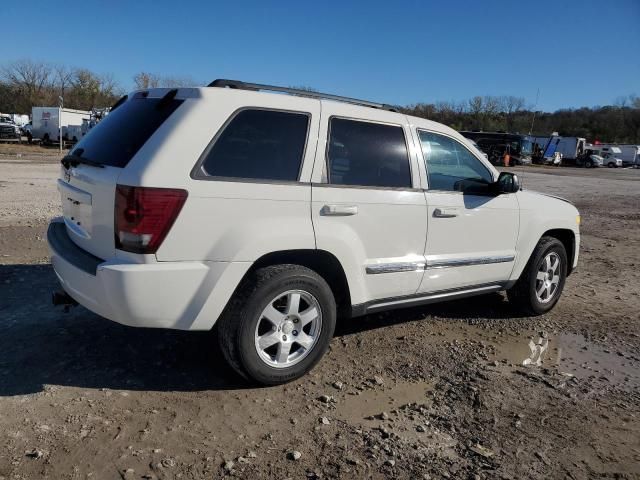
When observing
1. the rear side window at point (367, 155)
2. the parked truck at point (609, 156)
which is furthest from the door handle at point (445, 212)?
the parked truck at point (609, 156)

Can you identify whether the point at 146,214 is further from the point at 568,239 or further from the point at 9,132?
the point at 9,132

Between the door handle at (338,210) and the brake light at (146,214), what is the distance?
0.95m

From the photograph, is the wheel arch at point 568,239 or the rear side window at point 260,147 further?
the wheel arch at point 568,239

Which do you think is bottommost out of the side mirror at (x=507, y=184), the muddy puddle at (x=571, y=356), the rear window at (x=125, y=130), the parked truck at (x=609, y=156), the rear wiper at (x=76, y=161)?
the muddy puddle at (x=571, y=356)

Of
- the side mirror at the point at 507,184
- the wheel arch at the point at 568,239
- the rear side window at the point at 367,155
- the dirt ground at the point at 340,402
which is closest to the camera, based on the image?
the dirt ground at the point at 340,402

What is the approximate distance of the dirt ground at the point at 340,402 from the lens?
9.12 feet

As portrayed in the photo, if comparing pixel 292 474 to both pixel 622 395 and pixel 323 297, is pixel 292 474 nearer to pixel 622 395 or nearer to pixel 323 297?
pixel 323 297

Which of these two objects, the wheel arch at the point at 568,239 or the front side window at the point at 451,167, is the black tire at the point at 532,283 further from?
the front side window at the point at 451,167

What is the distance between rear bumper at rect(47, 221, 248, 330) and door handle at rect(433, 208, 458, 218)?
1.71m

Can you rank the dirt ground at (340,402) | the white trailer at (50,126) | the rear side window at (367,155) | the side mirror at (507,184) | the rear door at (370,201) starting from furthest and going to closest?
1. the white trailer at (50,126)
2. the side mirror at (507,184)
3. the rear side window at (367,155)
4. the rear door at (370,201)
5. the dirt ground at (340,402)

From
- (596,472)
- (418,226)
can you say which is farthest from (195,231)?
(596,472)

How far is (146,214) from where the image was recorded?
2.97 metres

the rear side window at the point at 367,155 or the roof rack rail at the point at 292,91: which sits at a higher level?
the roof rack rail at the point at 292,91

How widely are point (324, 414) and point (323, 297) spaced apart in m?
0.76
